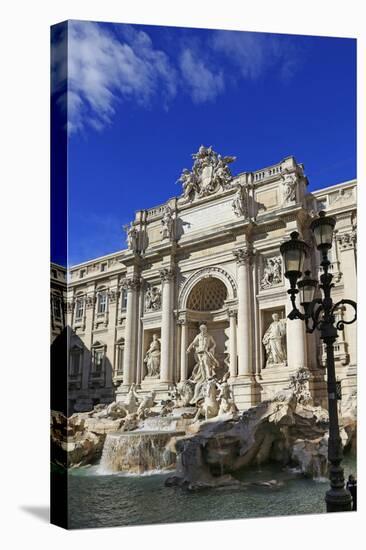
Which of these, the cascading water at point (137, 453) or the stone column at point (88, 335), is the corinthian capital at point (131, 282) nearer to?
the stone column at point (88, 335)

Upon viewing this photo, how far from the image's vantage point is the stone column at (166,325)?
1233 centimetres

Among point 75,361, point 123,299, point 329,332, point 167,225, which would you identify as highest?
point 167,225

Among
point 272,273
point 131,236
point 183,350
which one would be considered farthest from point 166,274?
point 272,273

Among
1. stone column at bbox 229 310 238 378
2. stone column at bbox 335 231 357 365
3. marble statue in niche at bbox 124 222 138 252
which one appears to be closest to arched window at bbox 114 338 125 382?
marble statue in niche at bbox 124 222 138 252

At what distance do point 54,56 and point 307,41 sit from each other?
176 inches

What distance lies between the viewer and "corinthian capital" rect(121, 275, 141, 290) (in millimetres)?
12742

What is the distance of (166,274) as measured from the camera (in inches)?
508

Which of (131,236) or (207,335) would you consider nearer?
(131,236)

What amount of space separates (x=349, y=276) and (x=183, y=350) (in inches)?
141

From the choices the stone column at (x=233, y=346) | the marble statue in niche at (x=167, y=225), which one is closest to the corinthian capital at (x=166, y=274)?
the marble statue in niche at (x=167, y=225)

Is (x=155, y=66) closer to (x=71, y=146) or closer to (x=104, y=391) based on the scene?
(x=71, y=146)

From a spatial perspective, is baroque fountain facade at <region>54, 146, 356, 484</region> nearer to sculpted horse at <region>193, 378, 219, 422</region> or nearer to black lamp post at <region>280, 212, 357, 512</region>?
sculpted horse at <region>193, 378, 219, 422</region>

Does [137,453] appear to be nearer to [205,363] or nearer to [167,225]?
[205,363]

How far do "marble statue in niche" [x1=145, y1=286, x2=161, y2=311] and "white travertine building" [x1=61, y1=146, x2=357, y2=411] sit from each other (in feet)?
0.10
